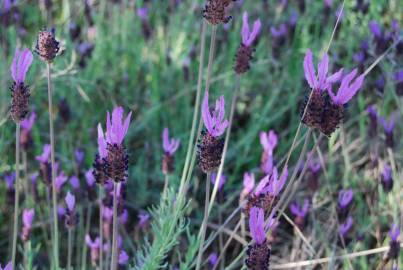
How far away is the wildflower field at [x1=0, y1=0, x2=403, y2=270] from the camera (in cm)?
185

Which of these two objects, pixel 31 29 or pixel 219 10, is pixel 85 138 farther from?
pixel 219 10

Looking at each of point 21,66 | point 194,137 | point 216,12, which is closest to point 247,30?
point 216,12

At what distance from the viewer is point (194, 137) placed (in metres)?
2.69

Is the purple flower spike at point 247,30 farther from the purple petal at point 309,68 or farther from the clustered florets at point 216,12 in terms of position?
the purple petal at point 309,68

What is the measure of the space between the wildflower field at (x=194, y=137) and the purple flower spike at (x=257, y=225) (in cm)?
33

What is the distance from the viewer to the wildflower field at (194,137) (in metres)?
1.85

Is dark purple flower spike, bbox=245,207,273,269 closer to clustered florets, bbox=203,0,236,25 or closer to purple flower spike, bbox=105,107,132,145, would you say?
purple flower spike, bbox=105,107,132,145

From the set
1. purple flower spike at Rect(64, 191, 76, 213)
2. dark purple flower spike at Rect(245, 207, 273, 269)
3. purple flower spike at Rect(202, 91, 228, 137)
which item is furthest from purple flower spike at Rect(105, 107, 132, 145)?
purple flower spike at Rect(64, 191, 76, 213)

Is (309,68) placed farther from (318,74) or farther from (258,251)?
(258,251)

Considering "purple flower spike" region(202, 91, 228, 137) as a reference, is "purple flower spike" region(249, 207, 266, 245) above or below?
below

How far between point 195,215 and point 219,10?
1276 mm

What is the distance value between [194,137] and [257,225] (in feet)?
5.26

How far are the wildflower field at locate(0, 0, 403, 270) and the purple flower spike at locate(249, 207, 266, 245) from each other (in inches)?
13.2

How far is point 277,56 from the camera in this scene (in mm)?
2705
